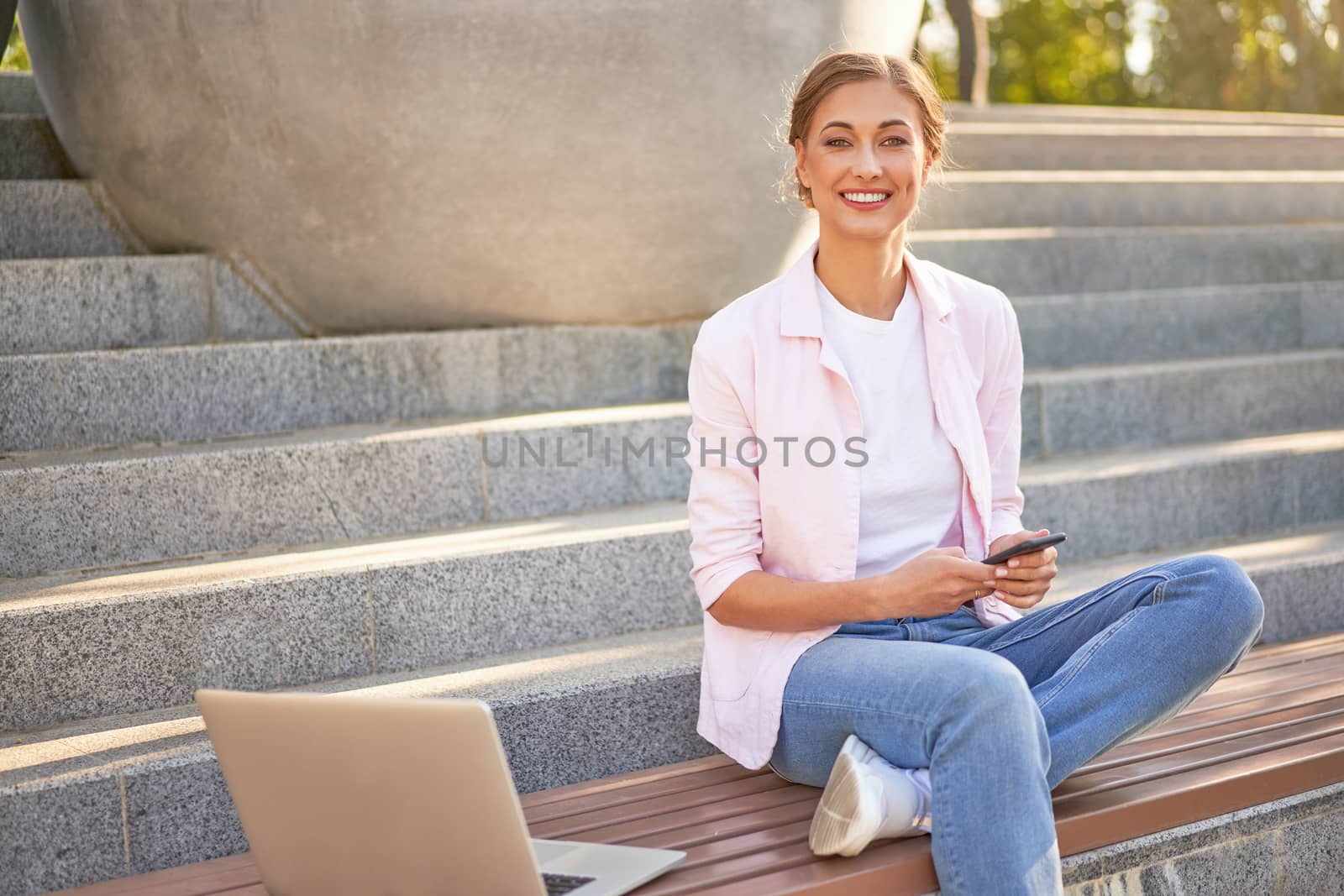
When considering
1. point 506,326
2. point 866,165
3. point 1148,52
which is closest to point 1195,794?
point 866,165

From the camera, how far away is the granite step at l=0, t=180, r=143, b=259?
14.3 ft

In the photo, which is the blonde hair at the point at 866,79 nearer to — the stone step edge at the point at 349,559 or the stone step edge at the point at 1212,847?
the stone step edge at the point at 349,559

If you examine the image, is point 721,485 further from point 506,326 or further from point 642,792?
point 506,326

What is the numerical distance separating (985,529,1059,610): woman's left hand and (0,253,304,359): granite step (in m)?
2.68

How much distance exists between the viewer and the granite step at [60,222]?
14.3 feet

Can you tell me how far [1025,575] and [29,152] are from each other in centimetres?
383

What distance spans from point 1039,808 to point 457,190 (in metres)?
2.73

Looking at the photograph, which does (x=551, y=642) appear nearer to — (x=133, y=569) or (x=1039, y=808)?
(x=133, y=569)

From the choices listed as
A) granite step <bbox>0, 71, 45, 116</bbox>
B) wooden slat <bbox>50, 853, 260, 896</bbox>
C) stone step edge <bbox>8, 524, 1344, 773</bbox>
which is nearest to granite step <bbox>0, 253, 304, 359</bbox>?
granite step <bbox>0, 71, 45, 116</bbox>

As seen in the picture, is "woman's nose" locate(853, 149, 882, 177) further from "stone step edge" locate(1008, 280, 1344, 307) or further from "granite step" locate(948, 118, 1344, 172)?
"granite step" locate(948, 118, 1344, 172)

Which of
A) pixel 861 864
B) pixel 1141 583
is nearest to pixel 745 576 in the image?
pixel 861 864

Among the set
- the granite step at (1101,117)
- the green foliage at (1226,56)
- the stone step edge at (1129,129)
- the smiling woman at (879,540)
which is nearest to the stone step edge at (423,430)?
the smiling woman at (879,540)

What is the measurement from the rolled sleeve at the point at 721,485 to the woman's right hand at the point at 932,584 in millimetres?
283

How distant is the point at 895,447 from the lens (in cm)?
278
